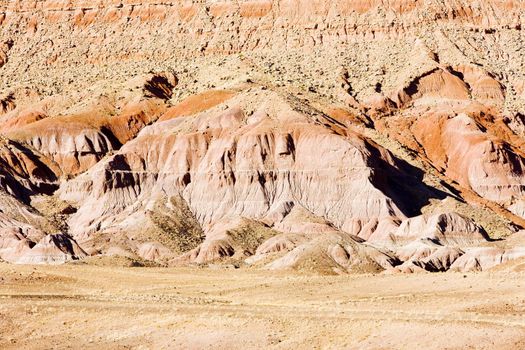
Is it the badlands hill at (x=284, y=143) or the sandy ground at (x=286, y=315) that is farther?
the badlands hill at (x=284, y=143)

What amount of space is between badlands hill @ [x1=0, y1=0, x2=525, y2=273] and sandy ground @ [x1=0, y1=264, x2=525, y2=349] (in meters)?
30.2

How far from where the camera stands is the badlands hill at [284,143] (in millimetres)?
110875

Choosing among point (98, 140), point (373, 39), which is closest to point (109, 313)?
point (98, 140)

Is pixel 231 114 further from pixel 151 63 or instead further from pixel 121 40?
pixel 121 40

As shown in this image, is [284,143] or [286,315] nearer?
[286,315]

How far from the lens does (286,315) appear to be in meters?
46.2

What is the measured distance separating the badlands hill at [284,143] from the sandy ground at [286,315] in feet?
99.2

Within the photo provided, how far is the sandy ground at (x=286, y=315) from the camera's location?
1559 inches

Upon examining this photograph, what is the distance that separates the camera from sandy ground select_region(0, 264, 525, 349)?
3959 centimetres

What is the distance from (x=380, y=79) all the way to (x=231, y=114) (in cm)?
4420

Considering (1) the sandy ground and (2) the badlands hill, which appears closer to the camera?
(1) the sandy ground

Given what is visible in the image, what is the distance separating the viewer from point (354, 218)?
123688mm

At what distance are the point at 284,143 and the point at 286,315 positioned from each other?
88.1 metres

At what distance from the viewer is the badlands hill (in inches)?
4365
